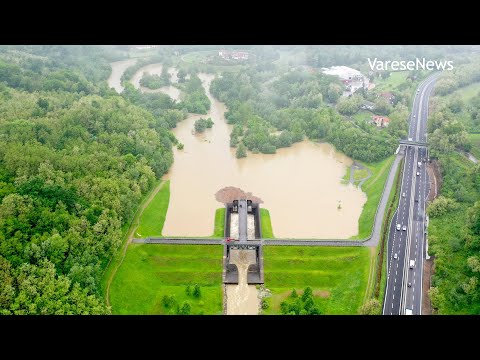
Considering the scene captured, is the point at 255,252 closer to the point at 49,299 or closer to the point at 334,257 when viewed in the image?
the point at 334,257

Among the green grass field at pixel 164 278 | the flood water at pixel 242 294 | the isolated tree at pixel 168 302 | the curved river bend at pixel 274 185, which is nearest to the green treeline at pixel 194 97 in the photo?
the curved river bend at pixel 274 185

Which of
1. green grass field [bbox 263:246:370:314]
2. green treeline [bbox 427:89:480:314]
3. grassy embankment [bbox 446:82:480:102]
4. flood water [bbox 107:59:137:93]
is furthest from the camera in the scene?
flood water [bbox 107:59:137:93]

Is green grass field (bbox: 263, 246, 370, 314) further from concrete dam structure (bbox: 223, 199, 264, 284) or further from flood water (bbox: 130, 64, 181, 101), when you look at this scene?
flood water (bbox: 130, 64, 181, 101)

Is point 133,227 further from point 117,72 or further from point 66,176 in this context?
point 117,72

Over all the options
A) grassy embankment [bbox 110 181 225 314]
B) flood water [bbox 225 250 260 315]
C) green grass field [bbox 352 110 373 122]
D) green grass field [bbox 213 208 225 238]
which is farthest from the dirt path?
green grass field [bbox 352 110 373 122]

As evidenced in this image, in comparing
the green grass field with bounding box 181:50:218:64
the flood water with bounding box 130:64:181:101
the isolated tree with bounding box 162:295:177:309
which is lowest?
the isolated tree with bounding box 162:295:177:309

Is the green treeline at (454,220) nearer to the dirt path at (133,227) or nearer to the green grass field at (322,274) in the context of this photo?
the green grass field at (322,274)

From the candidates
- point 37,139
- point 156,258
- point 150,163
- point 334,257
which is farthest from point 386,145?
point 37,139
